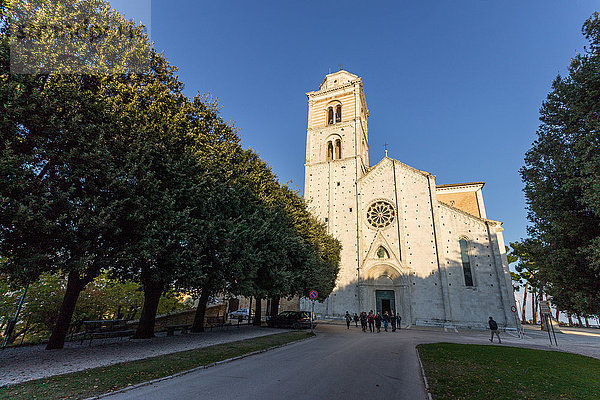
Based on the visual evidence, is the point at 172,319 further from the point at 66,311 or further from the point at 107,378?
the point at 107,378

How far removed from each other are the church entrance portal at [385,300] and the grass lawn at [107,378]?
1017 inches

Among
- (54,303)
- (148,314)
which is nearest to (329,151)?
(148,314)

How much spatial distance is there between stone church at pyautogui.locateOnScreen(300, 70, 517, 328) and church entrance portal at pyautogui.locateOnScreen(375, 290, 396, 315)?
11cm

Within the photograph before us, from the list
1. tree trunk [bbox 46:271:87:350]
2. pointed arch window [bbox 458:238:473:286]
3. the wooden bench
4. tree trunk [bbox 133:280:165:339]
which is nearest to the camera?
tree trunk [bbox 46:271:87:350]

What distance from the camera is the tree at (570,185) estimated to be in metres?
9.35

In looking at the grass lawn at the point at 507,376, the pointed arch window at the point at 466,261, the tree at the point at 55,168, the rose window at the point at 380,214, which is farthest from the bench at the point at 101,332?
the pointed arch window at the point at 466,261

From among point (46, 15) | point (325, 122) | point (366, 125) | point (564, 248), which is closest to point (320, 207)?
point (325, 122)

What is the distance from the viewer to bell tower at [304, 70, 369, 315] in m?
34.7

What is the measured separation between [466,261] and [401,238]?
7306 millimetres

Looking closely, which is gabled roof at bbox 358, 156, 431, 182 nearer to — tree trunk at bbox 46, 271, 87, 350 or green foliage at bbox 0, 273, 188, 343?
green foliage at bbox 0, 273, 188, 343

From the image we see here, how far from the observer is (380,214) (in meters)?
35.9

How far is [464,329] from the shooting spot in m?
28.5

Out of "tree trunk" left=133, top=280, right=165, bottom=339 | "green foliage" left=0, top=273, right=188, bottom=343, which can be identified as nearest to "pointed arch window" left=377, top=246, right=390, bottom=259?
"green foliage" left=0, top=273, right=188, bottom=343

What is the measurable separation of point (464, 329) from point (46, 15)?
3786 centimetres
